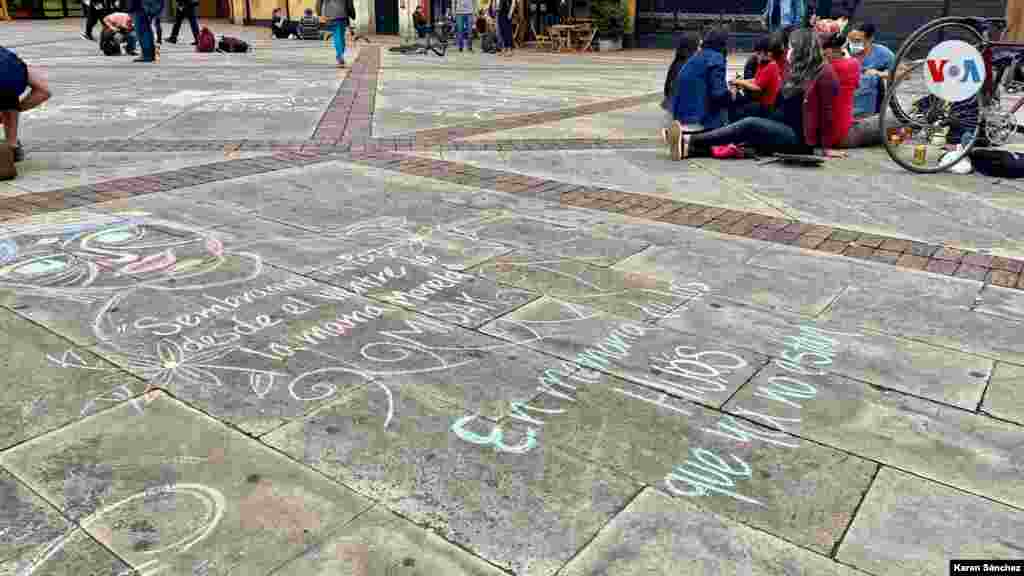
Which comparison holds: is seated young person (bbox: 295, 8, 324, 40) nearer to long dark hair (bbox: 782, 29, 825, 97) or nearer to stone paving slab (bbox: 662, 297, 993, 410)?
long dark hair (bbox: 782, 29, 825, 97)

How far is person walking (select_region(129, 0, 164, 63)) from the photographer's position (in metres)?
15.9

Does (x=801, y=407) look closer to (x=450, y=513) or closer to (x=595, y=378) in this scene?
(x=595, y=378)

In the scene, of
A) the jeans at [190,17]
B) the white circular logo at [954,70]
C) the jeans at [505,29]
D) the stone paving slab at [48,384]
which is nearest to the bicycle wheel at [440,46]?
the jeans at [505,29]

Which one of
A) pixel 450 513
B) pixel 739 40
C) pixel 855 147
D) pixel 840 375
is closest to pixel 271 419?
pixel 450 513

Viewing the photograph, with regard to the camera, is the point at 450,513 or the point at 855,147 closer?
the point at 450,513

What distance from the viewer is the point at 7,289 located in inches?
169

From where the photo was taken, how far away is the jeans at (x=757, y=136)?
314 inches

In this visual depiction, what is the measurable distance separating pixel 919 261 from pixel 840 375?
78.3 inches

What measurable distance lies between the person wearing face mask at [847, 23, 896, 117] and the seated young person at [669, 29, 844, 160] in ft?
4.43

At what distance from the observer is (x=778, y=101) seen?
835 centimetres

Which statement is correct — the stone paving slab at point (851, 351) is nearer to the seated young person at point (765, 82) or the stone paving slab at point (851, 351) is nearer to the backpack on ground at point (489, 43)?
the seated young person at point (765, 82)

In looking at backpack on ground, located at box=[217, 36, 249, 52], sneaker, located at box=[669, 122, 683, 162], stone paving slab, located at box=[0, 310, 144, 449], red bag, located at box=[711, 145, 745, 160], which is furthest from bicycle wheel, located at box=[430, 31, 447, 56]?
A: stone paving slab, located at box=[0, 310, 144, 449]

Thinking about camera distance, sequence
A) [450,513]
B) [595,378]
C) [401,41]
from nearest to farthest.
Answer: [450,513], [595,378], [401,41]

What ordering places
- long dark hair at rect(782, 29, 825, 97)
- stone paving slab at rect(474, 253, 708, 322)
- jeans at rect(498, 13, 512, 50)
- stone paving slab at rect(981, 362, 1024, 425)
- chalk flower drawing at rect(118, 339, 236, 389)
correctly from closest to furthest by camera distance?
stone paving slab at rect(981, 362, 1024, 425) → chalk flower drawing at rect(118, 339, 236, 389) → stone paving slab at rect(474, 253, 708, 322) → long dark hair at rect(782, 29, 825, 97) → jeans at rect(498, 13, 512, 50)
